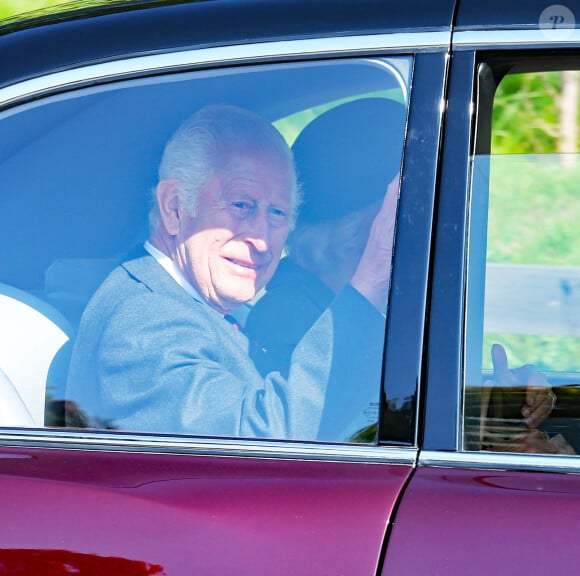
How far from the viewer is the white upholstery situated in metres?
1.82

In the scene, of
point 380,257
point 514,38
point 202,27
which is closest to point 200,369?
point 380,257

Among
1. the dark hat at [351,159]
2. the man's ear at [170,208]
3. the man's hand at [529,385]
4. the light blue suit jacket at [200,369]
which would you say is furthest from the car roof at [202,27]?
the man's hand at [529,385]

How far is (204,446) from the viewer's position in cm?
164

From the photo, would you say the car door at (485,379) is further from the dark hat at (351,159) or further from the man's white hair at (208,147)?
the man's white hair at (208,147)

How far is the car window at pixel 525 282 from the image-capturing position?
5.46 feet

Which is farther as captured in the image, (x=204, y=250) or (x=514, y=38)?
(x=204, y=250)

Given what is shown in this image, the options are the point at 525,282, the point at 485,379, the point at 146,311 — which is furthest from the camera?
the point at 525,282

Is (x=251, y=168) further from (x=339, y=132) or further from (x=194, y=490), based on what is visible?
(x=194, y=490)

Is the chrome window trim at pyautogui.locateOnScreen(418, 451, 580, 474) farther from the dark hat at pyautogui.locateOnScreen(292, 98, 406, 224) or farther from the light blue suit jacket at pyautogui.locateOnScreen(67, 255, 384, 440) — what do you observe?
the dark hat at pyautogui.locateOnScreen(292, 98, 406, 224)

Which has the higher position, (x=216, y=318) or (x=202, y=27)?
(x=202, y=27)

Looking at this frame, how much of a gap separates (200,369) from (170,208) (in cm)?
30

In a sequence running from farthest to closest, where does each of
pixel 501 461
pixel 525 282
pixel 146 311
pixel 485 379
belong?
pixel 525 282 → pixel 146 311 → pixel 485 379 → pixel 501 461

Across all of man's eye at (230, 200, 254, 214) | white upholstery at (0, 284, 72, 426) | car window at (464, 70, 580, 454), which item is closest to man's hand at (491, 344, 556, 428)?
car window at (464, 70, 580, 454)

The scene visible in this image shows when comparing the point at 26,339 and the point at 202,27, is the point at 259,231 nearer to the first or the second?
the point at 202,27
